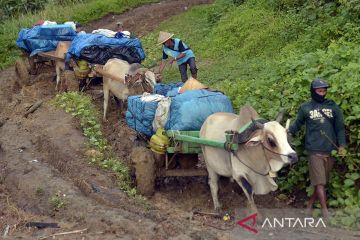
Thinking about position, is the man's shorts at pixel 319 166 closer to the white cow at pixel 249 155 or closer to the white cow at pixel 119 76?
the white cow at pixel 249 155

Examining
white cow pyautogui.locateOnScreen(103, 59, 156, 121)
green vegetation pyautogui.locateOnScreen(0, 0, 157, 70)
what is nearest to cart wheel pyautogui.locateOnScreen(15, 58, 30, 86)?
white cow pyautogui.locateOnScreen(103, 59, 156, 121)

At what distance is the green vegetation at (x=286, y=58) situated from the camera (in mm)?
7324

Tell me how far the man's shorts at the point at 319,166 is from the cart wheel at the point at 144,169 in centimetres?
220

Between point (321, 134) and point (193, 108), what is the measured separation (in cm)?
178

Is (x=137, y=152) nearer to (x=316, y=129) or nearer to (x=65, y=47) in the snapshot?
(x=316, y=129)

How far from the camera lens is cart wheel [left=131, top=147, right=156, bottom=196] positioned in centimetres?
812

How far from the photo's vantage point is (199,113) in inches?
314

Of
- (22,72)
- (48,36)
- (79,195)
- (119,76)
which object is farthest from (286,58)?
(22,72)

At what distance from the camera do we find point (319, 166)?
7008 millimetres

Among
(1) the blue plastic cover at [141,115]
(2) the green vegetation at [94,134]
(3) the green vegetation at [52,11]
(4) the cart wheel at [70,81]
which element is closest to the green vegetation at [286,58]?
(1) the blue plastic cover at [141,115]

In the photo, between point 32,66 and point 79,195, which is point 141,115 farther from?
point 32,66

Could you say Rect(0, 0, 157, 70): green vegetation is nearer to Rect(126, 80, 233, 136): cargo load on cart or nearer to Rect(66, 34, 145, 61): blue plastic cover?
Rect(66, 34, 145, 61): blue plastic cover

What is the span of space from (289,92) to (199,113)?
1.42 meters

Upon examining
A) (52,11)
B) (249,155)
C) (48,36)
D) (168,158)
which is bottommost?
(52,11)
